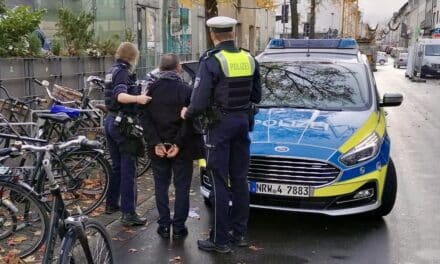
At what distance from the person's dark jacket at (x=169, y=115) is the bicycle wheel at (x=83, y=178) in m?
0.91

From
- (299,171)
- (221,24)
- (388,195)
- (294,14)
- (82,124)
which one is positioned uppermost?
(294,14)

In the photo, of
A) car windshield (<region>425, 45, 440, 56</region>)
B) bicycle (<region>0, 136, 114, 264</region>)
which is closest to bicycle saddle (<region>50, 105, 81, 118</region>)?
bicycle (<region>0, 136, 114, 264</region>)

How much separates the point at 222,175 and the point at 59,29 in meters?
7.86

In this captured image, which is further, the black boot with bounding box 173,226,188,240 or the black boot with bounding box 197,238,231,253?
the black boot with bounding box 173,226,188,240

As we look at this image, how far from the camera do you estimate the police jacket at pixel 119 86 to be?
567cm

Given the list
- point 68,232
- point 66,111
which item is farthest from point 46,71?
point 68,232

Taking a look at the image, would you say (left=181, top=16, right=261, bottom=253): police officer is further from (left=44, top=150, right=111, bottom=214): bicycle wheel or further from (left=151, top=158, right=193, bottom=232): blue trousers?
(left=44, top=150, right=111, bottom=214): bicycle wheel

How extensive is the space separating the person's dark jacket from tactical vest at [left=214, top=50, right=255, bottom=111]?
1.50ft

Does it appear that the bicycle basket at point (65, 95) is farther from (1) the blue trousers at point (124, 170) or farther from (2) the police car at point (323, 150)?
(2) the police car at point (323, 150)

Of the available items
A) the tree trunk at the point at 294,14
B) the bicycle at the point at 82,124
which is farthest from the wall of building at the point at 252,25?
the bicycle at the point at 82,124

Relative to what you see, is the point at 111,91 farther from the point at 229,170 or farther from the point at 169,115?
the point at 229,170

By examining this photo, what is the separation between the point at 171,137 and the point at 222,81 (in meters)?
0.80

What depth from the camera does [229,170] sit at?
5129 millimetres

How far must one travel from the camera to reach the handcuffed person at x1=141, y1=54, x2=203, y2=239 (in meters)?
5.20
